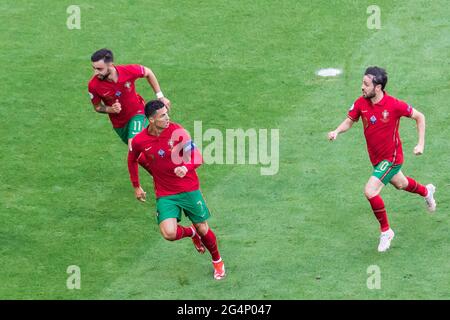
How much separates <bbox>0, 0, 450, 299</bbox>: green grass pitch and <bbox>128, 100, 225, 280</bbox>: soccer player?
597 millimetres

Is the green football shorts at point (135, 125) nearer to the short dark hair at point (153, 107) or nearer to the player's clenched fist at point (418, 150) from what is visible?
the short dark hair at point (153, 107)

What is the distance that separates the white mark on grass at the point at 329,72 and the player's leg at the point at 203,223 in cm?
556

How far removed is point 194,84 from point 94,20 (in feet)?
9.59

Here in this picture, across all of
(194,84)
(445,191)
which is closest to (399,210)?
(445,191)

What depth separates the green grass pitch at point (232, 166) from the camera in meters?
13.9

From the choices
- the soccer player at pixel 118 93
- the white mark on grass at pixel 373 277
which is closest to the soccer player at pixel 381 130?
the white mark on grass at pixel 373 277

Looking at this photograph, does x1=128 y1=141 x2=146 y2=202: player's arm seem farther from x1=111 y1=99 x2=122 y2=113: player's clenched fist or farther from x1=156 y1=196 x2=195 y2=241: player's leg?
x1=156 y1=196 x2=195 y2=241: player's leg

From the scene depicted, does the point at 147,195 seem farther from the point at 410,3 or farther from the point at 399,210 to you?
the point at 410,3

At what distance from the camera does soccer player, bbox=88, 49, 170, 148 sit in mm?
15188

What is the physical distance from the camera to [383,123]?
46.4ft

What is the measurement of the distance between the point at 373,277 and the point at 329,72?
5846mm

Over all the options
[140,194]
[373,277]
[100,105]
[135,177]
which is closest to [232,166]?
[135,177]

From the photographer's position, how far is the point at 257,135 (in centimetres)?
1723

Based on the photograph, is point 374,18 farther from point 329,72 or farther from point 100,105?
point 100,105
